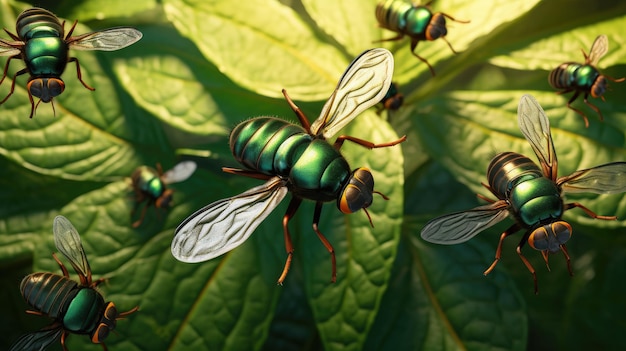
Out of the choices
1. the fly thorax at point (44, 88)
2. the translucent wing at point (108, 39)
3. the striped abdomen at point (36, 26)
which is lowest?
the fly thorax at point (44, 88)

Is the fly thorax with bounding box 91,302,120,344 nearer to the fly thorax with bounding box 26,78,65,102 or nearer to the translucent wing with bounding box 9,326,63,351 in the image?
the translucent wing with bounding box 9,326,63,351

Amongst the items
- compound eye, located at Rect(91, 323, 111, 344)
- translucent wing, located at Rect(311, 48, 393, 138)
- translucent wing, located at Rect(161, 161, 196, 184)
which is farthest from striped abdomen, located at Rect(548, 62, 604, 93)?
compound eye, located at Rect(91, 323, 111, 344)

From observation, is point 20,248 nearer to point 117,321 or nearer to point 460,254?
point 117,321

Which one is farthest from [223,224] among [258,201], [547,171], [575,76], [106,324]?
[575,76]

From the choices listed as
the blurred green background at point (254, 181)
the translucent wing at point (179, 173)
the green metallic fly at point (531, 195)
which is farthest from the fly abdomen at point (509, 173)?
the translucent wing at point (179, 173)

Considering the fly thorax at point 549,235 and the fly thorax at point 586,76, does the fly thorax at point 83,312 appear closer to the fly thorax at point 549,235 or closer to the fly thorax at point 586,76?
the fly thorax at point 549,235

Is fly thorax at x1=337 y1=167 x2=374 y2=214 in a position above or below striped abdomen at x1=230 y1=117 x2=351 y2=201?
below

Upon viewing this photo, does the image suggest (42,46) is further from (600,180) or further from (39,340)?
(600,180)
